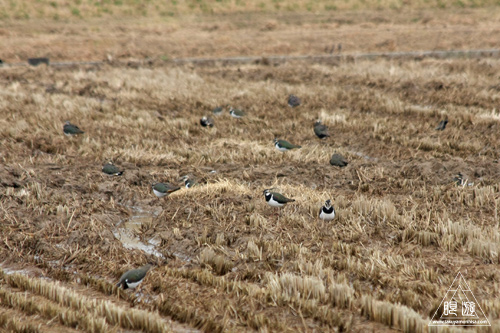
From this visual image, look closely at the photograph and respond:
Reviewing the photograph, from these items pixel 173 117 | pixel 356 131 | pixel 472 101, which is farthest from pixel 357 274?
pixel 472 101

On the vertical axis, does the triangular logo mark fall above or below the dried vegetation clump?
above

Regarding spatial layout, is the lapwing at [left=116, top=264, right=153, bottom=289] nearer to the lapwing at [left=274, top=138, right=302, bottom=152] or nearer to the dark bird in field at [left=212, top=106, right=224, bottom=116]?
the lapwing at [left=274, top=138, right=302, bottom=152]

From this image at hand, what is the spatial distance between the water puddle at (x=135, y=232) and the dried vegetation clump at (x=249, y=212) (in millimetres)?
56

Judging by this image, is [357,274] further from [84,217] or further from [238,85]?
[238,85]

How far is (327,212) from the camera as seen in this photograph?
28.7 feet

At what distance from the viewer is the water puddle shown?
8633 mm

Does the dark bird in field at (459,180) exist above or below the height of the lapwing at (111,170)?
above

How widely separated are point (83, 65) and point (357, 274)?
25038 mm

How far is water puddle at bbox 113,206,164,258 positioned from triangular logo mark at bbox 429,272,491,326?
419 cm

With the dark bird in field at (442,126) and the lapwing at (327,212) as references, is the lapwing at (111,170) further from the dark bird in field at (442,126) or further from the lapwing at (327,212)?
the dark bird in field at (442,126)

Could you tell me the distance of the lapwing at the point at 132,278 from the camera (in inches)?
275

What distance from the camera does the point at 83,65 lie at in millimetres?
28797

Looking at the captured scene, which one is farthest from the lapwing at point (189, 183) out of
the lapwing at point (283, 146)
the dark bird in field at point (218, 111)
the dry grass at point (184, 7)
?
the dry grass at point (184, 7)

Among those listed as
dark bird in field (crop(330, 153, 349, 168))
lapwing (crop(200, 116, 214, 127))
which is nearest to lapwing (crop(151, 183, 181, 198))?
dark bird in field (crop(330, 153, 349, 168))
